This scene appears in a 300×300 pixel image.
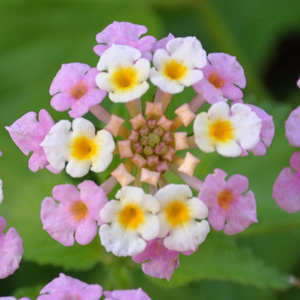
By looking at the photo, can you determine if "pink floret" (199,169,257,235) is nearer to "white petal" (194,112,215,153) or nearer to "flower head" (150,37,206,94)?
"white petal" (194,112,215,153)

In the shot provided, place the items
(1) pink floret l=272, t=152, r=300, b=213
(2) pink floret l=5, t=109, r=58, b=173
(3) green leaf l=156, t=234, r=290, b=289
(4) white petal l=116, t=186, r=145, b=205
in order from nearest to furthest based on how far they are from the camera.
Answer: (4) white petal l=116, t=186, r=145, b=205
(2) pink floret l=5, t=109, r=58, b=173
(1) pink floret l=272, t=152, r=300, b=213
(3) green leaf l=156, t=234, r=290, b=289

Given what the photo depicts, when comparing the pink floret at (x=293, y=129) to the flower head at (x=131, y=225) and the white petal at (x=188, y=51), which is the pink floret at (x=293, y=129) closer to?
the white petal at (x=188, y=51)

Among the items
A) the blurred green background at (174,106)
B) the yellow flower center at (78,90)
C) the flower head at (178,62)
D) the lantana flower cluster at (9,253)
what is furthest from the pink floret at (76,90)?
the blurred green background at (174,106)

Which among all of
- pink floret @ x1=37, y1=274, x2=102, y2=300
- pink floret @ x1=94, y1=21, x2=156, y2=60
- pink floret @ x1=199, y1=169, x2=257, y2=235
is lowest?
pink floret @ x1=37, y1=274, x2=102, y2=300

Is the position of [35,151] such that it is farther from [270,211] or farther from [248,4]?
[248,4]

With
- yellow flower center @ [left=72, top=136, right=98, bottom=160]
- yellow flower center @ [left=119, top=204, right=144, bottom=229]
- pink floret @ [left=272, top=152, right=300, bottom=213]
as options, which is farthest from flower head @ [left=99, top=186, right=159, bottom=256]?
pink floret @ [left=272, top=152, right=300, bottom=213]

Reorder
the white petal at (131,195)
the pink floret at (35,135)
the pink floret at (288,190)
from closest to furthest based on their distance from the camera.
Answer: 1. the white petal at (131,195)
2. the pink floret at (35,135)
3. the pink floret at (288,190)

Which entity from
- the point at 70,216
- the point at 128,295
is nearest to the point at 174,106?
the point at 70,216

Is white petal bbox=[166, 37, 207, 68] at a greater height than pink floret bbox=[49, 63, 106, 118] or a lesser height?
greater
